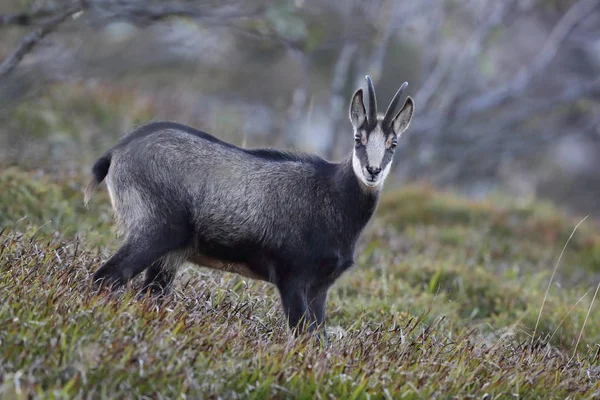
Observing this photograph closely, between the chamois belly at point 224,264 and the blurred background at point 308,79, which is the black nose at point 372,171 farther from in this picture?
the blurred background at point 308,79

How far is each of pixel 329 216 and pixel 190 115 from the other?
9.82 meters

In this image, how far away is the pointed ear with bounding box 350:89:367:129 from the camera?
20.1 feet

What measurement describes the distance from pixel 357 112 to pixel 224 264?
1.49m

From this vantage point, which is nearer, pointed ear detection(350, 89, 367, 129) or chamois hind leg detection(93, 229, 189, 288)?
chamois hind leg detection(93, 229, 189, 288)

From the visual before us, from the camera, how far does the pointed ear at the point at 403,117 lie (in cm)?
620

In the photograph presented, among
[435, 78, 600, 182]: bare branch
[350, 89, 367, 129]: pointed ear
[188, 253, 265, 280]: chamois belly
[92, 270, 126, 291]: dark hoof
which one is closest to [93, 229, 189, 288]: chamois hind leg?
[92, 270, 126, 291]: dark hoof

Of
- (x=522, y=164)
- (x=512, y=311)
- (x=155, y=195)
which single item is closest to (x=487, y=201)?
(x=512, y=311)

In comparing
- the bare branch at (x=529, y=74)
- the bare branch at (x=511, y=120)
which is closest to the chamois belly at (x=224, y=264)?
the bare branch at (x=529, y=74)

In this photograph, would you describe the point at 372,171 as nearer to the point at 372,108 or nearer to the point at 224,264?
the point at 372,108

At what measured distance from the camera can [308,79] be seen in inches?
842

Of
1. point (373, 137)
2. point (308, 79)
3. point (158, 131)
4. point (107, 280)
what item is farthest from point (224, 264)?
point (308, 79)

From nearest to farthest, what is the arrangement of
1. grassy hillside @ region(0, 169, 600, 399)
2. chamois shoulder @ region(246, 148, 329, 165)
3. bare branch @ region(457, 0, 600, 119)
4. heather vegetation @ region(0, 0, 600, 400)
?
grassy hillside @ region(0, 169, 600, 399) → heather vegetation @ region(0, 0, 600, 400) → chamois shoulder @ region(246, 148, 329, 165) → bare branch @ region(457, 0, 600, 119)

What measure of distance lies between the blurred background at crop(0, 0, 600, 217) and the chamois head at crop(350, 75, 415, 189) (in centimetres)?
311

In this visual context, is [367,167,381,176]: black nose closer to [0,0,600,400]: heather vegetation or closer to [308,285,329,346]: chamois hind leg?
[308,285,329,346]: chamois hind leg
